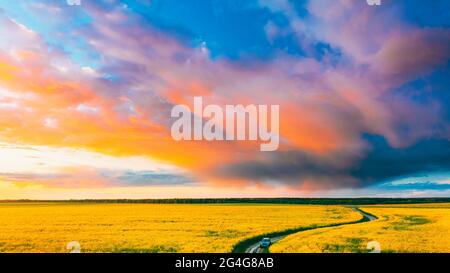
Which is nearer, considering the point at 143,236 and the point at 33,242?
the point at 33,242

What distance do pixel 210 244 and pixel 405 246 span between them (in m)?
7.76

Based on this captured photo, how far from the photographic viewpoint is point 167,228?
24859mm

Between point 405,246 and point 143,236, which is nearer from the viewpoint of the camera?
point 405,246
